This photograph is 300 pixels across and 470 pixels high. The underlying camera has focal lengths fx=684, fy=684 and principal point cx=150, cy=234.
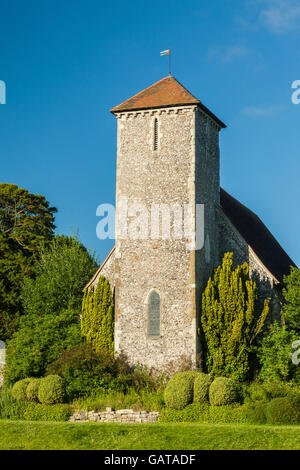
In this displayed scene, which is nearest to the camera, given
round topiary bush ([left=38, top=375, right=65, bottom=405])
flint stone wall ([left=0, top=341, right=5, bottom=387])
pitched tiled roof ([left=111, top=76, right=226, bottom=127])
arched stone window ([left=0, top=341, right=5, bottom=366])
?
round topiary bush ([left=38, top=375, right=65, bottom=405])

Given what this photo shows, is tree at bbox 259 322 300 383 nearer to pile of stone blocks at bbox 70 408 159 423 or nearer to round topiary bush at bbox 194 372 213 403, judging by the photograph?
round topiary bush at bbox 194 372 213 403

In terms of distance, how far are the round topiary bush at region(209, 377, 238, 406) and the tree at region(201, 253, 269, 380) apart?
259 centimetres

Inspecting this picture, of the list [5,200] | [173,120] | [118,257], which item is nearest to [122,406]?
[118,257]

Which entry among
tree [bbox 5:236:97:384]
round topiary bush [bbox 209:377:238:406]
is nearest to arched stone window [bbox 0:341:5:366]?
tree [bbox 5:236:97:384]

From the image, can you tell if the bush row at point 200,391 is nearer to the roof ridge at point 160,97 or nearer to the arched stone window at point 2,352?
the arched stone window at point 2,352

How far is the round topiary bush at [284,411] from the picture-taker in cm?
2152

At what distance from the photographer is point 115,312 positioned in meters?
28.7

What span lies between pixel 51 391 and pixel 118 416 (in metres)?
2.85

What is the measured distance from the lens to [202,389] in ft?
79.9

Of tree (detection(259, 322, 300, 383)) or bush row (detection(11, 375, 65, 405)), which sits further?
tree (detection(259, 322, 300, 383))

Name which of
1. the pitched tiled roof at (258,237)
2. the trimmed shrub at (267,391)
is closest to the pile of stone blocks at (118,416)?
the trimmed shrub at (267,391)

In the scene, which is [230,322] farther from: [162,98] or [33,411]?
[162,98]

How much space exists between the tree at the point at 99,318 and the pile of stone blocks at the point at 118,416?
14.0 feet

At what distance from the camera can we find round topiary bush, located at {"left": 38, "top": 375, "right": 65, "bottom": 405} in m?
25.4
